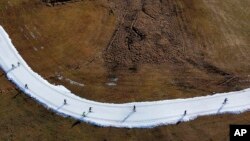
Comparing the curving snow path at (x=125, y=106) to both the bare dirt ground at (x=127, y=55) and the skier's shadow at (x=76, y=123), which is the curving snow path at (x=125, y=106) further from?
the bare dirt ground at (x=127, y=55)

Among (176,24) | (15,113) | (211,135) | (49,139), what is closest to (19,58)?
(15,113)

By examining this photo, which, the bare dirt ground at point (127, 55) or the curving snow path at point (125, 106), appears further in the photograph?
the curving snow path at point (125, 106)

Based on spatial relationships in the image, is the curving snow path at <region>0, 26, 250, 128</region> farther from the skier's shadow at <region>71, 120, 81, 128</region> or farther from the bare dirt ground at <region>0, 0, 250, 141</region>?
the bare dirt ground at <region>0, 0, 250, 141</region>

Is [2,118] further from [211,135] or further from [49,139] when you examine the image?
[211,135]

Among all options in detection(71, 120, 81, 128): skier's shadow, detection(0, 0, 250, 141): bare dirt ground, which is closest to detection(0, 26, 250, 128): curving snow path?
detection(71, 120, 81, 128): skier's shadow

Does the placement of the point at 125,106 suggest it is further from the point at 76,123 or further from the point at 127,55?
the point at 127,55

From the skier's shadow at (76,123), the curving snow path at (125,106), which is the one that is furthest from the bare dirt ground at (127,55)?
the curving snow path at (125,106)

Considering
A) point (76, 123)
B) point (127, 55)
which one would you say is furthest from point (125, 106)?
point (127, 55)
